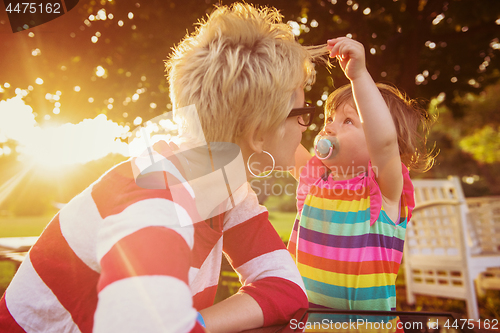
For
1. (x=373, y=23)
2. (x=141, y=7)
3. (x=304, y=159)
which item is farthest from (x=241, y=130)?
(x=373, y=23)

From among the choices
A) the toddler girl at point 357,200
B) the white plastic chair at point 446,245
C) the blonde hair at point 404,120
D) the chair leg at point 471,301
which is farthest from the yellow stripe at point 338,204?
the chair leg at point 471,301

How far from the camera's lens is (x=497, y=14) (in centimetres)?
304

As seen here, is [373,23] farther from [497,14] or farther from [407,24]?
[497,14]

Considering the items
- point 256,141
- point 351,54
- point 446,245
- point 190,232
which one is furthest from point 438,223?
point 190,232

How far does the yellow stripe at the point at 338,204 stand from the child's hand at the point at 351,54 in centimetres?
60

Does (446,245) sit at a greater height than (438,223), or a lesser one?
lesser

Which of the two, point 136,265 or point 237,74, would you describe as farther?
point 237,74

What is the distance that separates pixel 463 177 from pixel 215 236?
2479 cm

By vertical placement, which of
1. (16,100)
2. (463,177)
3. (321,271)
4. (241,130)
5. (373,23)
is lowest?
(463,177)

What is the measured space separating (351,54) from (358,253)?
0.87m

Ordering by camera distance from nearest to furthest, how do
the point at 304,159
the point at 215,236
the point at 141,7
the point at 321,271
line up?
the point at 215,236 → the point at 321,271 → the point at 304,159 → the point at 141,7

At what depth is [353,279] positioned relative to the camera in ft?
4.85

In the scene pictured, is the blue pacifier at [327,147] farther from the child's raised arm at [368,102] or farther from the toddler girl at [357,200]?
the child's raised arm at [368,102]

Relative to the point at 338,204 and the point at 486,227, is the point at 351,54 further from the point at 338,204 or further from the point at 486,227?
the point at 486,227
